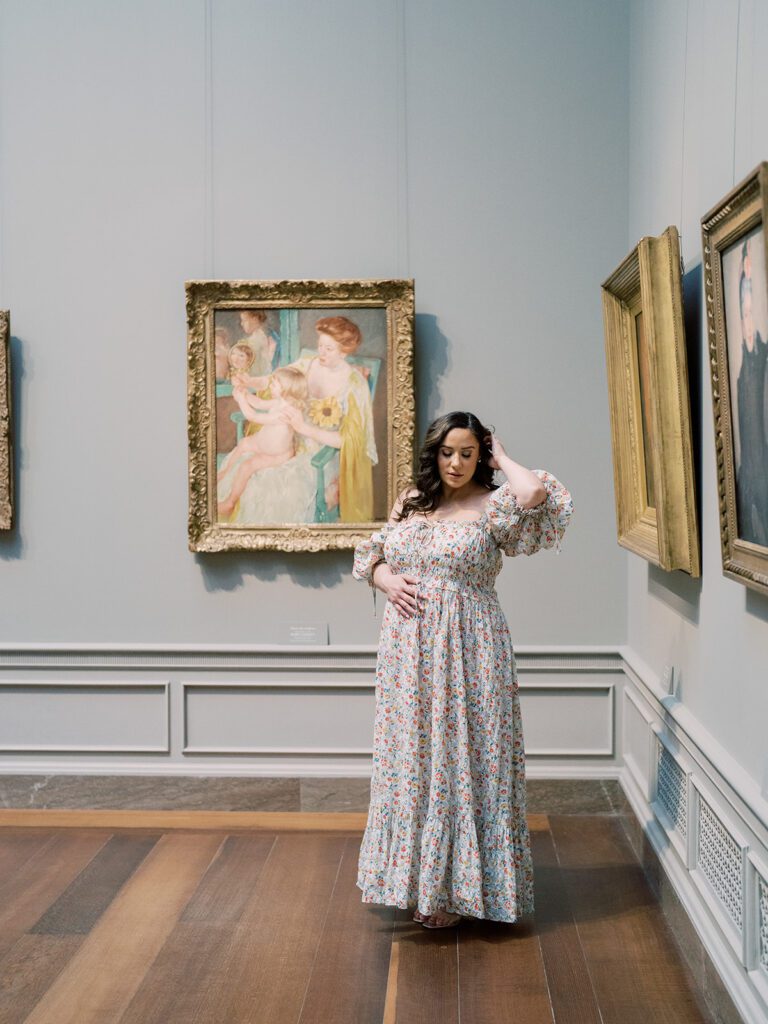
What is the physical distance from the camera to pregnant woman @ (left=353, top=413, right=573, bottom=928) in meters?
4.38

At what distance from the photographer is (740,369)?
333 cm

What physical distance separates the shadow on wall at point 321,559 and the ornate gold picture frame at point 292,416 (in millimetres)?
127

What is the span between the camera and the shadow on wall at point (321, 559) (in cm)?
590

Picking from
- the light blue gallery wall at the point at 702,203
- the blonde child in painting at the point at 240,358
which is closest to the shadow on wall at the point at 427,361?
the blonde child in painting at the point at 240,358

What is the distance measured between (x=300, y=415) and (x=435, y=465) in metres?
1.49

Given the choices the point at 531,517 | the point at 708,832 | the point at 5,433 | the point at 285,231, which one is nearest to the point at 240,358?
the point at 285,231

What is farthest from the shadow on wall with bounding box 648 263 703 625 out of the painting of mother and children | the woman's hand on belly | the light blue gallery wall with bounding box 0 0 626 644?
the painting of mother and children

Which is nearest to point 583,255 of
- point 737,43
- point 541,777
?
point 737,43

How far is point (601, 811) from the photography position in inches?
230

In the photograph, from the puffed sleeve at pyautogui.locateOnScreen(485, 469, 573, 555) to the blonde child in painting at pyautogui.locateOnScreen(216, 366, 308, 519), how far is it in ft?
5.67

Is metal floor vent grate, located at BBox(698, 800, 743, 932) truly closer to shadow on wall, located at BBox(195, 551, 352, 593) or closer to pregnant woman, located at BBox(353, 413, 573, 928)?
pregnant woman, located at BBox(353, 413, 573, 928)

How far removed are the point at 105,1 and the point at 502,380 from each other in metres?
2.99

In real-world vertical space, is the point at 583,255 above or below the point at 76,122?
below

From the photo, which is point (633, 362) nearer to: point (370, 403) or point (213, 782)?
point (370, 403)
